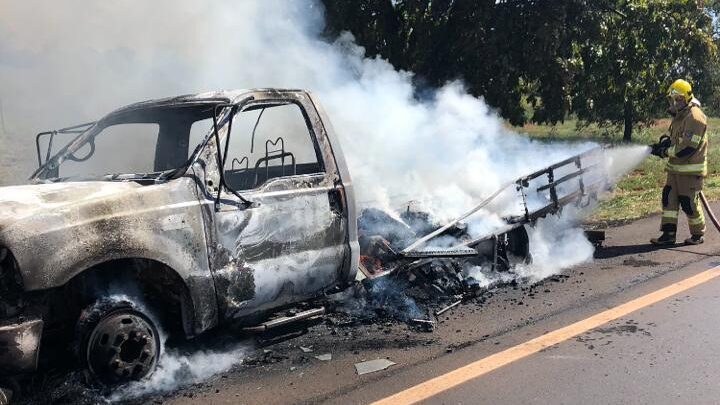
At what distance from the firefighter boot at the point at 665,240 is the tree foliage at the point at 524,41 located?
142 inches

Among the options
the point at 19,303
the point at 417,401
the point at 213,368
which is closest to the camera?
the point at 19,303

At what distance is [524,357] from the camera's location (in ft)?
13.0

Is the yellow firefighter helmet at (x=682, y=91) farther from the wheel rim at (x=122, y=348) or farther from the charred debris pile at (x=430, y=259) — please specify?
the wheel rim at (x=122, y=348)

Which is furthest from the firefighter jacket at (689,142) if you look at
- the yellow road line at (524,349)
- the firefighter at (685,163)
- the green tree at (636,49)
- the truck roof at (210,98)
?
the truck roof at (210,98)

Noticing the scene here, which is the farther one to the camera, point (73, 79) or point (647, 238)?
point (73, 79)

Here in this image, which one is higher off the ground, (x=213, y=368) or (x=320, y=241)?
(x=320, y=241)

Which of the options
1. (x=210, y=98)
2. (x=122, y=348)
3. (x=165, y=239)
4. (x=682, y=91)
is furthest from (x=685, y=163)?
(x=122, y=348)

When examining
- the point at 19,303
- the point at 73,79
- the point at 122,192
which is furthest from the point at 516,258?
the point at 73,79

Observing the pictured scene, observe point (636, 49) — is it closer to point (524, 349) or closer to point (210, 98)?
point (524, 349)

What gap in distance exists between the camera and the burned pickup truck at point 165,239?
3180 millimetres

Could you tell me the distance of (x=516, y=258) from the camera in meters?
6.16

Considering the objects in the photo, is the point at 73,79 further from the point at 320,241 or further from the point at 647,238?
the point at 647,238

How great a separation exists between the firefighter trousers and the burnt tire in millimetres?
6041

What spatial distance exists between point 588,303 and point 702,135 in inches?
132
